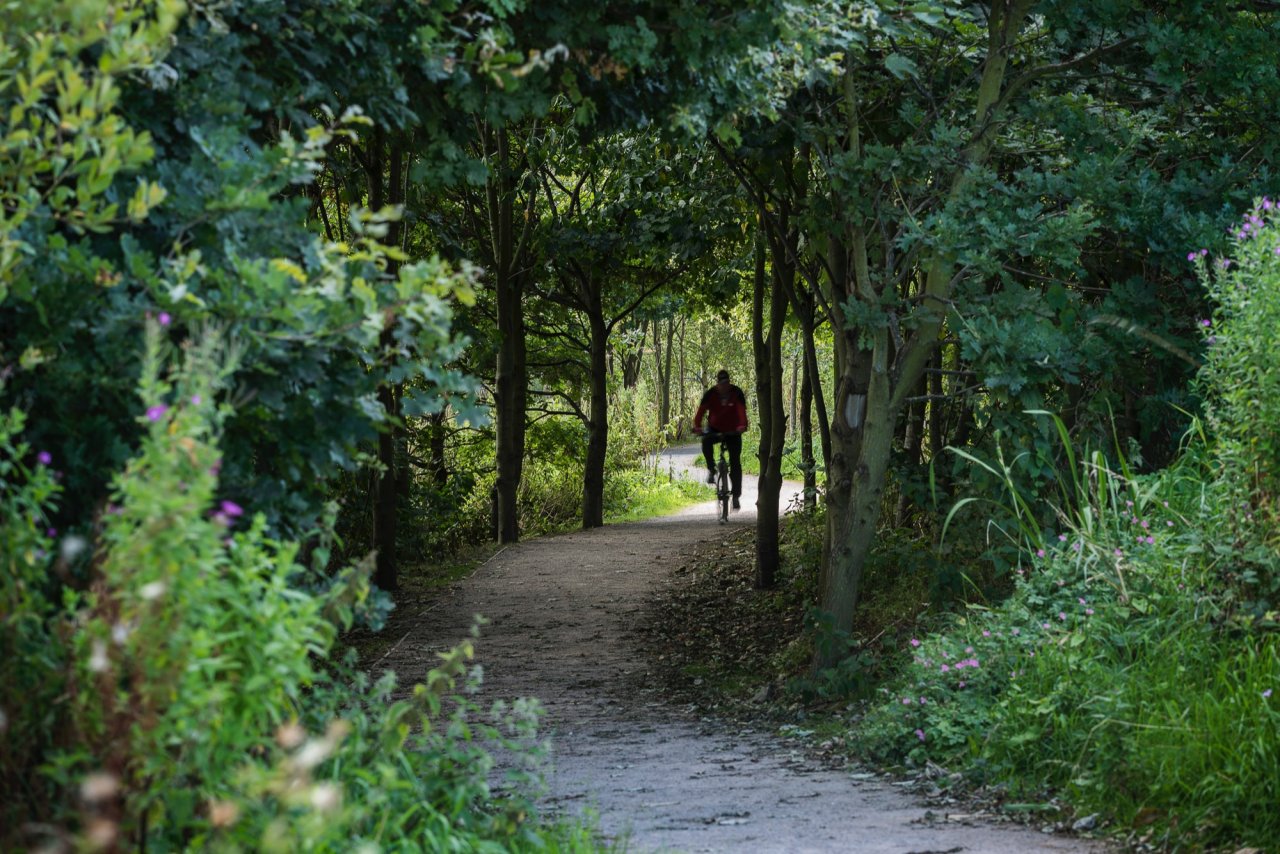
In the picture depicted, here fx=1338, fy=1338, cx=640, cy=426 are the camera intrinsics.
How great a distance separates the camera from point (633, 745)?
7.27m

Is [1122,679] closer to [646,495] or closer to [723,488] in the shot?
[723,488]

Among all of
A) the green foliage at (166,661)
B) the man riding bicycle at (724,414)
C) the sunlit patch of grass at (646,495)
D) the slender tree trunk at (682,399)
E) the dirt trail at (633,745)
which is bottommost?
the dirt trail at (633,745)

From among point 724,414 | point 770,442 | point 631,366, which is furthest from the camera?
point 631,366

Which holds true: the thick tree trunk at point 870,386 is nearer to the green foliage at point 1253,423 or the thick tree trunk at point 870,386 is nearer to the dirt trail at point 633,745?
the dirt trail at point 633,745

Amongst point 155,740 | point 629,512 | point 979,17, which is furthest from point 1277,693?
point 629,512

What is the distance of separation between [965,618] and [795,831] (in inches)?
108

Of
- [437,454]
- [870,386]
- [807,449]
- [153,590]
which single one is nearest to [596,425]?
[437,454]

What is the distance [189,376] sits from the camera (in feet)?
9.46

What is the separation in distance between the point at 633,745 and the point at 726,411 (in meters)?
11.6

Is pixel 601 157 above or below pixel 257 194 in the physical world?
above

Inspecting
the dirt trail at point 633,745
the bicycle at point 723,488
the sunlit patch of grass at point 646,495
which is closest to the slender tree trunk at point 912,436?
the dirt trail at point 633,745

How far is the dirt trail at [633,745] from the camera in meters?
4.71

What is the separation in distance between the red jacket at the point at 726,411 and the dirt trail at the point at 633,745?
296 cm

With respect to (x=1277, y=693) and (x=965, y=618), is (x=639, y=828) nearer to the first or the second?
(x=1277, y=693)
